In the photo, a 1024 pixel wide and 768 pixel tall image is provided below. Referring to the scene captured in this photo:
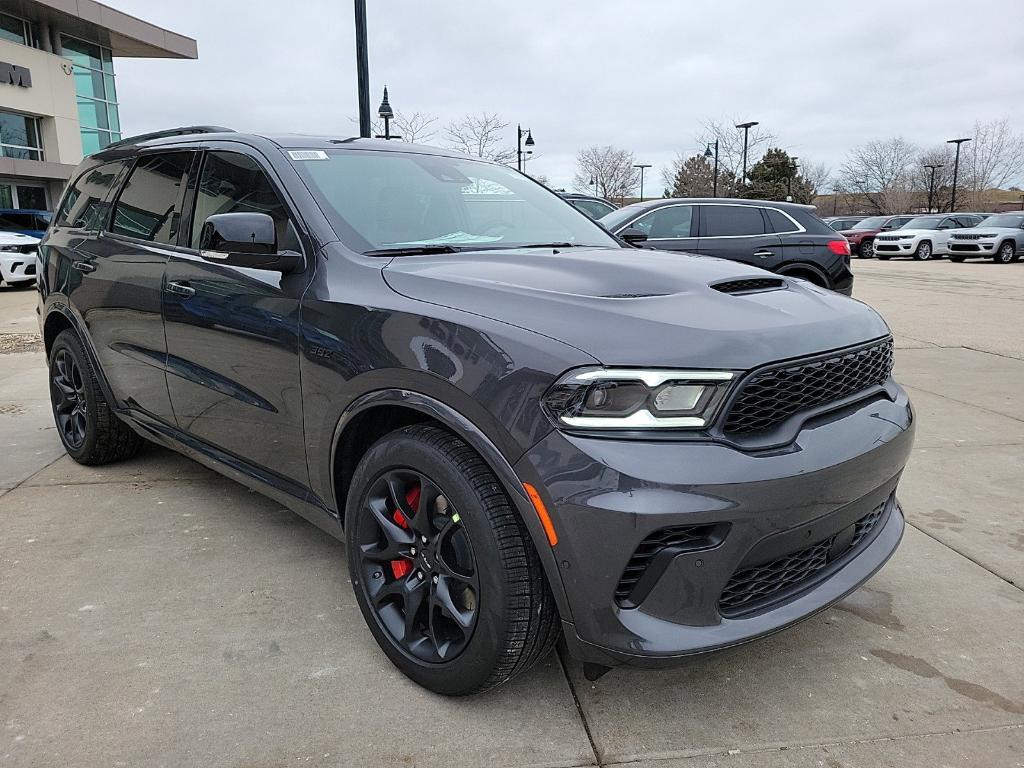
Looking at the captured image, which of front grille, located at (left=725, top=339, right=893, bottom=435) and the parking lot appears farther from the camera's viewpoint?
the parking lot

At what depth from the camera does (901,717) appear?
233cm

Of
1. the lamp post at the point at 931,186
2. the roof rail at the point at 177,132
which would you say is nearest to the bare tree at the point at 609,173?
the lamp post at the point at 931,186

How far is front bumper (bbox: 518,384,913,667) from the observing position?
1886mm

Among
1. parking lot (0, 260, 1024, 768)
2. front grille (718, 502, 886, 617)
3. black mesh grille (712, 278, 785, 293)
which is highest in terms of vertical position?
black mesh grille (712, 278, 785, 293)

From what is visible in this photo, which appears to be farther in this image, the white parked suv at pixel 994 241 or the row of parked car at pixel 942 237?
the row of parked car at pixel 942 237

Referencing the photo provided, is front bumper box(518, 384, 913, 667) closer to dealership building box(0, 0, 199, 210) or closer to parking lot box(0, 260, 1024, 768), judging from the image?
parking lot box(0, 260, 1024, 768)

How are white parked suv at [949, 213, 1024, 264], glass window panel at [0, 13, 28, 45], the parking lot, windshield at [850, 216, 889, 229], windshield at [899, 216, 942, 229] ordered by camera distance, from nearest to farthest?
1. the parking lot
2. white parked suv at [949, 213, 1024, 264]
3. glass window panel at [0, 13, 28, 45]
4. windshield at [899, 216, 942, 229]
5. windshield at [850, 216, 889, 229]

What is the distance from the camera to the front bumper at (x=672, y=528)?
1.89m

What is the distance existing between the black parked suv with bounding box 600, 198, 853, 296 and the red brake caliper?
25.0 ft

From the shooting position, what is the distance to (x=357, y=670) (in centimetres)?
256

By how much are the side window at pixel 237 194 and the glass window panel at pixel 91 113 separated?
33812 mm

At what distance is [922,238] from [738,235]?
A: 21470 mm

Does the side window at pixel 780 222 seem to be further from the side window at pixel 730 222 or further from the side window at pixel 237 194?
the side window at pixel 237 194

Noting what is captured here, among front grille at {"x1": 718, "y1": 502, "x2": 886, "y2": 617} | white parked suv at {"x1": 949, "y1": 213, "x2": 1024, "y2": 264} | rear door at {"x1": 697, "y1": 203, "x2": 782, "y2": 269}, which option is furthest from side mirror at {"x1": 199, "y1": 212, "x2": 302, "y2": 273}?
white parked suv at {"x1": 949, "y1": 213, "x2": 1024, "y2": 264}
